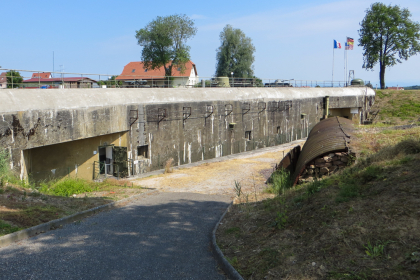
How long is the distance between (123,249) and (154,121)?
13857mm

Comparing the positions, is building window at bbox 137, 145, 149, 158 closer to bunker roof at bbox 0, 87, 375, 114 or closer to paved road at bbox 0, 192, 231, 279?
bunker roof at bbox 0, 87, 375, 114

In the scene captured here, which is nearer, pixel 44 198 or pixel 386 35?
pixel 44 198

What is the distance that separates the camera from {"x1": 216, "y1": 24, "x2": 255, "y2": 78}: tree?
6962 cm

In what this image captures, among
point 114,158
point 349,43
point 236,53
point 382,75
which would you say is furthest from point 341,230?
point 236,53

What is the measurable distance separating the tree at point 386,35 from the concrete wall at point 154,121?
20.1 metres

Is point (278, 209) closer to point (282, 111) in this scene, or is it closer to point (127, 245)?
point (127, 245)

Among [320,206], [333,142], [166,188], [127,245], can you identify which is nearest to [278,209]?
[320,206]

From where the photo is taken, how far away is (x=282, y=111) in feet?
103

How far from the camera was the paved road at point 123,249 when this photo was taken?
621 centimetres

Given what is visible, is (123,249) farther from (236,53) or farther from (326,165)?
(236,53)

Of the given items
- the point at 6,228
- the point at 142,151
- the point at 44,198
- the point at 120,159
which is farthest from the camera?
the point at 142,151

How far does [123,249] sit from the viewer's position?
733 cm

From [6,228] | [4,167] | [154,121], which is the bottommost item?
[6,228]

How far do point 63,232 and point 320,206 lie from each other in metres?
5.68
